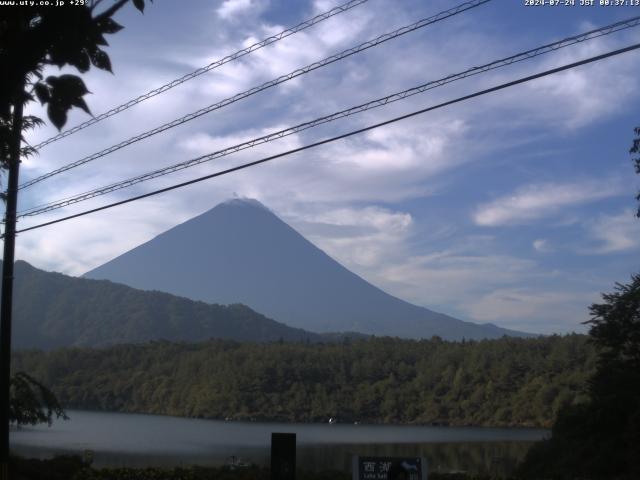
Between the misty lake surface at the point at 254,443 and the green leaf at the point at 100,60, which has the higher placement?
the green leaf at the point at 100,60

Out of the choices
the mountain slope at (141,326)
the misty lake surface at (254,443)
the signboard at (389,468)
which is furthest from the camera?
the mountain slope at (141,326)

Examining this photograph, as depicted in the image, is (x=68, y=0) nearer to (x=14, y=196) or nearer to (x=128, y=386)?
(x=14, y=196)

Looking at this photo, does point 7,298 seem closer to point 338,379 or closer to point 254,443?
point 254,443

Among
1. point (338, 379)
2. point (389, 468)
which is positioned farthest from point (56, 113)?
point (338, 379)

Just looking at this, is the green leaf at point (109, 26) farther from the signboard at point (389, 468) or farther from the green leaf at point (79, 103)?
→ the signboard at point (389, 468)

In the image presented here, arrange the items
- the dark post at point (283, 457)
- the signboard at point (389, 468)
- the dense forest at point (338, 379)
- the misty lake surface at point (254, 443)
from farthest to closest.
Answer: the dense forest at point (338, 379) → the misty lake surface at point (254, 443) → the dark post at point (283, 457) → the signboard at point (389, 468)

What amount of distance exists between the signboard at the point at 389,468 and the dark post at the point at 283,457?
55.0 inches

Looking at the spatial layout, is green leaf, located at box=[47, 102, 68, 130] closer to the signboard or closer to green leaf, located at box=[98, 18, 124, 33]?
green leaf, located at box=[98, 18, 124, 33]

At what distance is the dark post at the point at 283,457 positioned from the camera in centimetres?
1055

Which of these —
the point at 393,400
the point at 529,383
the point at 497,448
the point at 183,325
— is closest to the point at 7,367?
the point at 497,448

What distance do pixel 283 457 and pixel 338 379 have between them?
85.6 metres

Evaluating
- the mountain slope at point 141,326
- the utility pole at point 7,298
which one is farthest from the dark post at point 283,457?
the mountain slope at point 141,326

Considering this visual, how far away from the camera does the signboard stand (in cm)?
919

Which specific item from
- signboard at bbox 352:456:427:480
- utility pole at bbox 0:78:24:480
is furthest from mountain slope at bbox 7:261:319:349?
signboard at bbox 352:456:427:480
